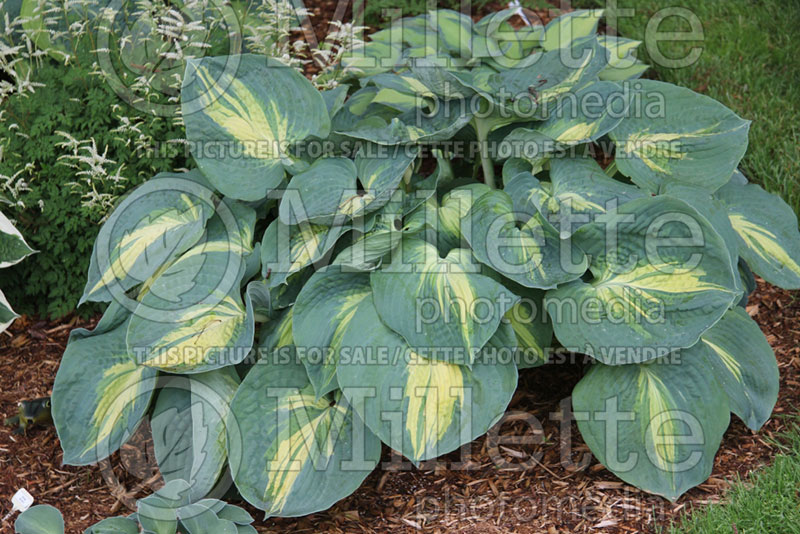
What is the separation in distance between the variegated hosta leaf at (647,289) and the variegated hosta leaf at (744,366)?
0.35 meters

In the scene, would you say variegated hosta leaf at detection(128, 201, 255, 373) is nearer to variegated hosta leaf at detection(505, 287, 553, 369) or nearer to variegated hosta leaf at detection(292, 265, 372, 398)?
variegated hosta leaf at detection(292, 265, 372, 398)

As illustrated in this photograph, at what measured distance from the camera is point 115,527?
2289 millimetres

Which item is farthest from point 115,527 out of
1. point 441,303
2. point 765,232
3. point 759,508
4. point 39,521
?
point 765,232

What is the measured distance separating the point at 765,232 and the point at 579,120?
0.80 metres

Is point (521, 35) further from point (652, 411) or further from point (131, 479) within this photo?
point (131, 479)

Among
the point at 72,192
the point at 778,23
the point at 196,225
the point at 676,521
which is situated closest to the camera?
the point at 676,521

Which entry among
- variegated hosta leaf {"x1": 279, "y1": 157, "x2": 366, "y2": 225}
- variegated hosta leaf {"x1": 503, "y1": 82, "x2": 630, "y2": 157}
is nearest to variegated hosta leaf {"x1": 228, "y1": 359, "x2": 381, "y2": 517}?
variegated hosta leaf {"x1": 279, "y1": 157, "x2": 366, "y2": 225}

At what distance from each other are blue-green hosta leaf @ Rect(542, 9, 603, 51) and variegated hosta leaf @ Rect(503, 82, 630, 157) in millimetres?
685

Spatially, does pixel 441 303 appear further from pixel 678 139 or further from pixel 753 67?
pixel 753 67

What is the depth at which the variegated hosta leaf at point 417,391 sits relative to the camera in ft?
8.00

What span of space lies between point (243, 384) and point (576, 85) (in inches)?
60.7

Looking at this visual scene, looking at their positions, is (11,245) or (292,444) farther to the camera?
(11,245)

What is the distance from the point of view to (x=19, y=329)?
338 centimetres

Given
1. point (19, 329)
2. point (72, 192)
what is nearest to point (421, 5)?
point (72, 192)
